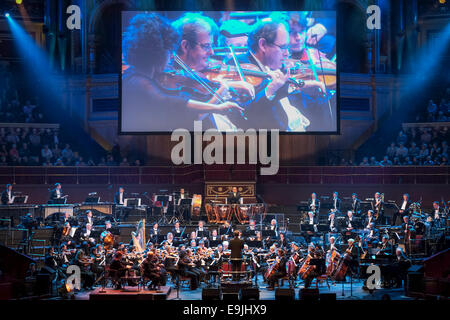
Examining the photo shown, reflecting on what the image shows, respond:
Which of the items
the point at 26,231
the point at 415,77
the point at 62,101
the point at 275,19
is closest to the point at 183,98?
the point at 275,19

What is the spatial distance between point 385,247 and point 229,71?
34.6ft

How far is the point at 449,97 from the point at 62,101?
658 inches

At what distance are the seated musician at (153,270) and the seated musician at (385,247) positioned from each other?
549 cm

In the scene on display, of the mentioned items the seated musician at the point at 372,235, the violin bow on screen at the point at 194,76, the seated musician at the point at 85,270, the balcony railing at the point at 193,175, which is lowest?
the seated musician at the point at 85,270

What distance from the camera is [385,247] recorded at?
52.9 ft

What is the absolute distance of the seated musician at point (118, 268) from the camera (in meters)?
14.6

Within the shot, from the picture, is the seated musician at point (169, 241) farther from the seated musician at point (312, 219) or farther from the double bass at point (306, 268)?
the seated musician at point (312, 219)

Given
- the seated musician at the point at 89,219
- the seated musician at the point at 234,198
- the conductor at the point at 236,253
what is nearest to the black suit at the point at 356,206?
the seated musician at the point at 234,198

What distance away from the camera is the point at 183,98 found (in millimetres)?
24359

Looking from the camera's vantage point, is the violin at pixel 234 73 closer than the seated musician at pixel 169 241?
No

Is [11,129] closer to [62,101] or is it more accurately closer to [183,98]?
[62,101]

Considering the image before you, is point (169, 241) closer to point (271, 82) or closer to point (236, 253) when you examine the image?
point (236, 253)
